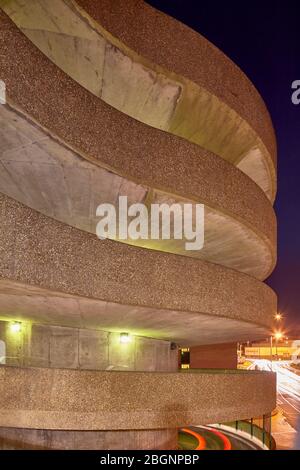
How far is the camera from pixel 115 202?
866 cm

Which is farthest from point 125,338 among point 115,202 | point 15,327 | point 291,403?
point 291,403

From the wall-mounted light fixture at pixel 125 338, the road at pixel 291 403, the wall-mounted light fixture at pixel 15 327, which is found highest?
the wall-mounted light fixture at pixel 15 327

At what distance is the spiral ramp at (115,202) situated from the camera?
248 inches

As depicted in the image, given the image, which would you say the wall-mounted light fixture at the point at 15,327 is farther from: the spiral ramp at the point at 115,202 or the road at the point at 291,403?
the road at the point at 291,403

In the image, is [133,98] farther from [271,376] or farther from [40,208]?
[271,376]

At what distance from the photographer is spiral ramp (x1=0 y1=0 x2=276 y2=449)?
20.6 feet

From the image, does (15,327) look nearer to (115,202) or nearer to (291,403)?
(115,202)

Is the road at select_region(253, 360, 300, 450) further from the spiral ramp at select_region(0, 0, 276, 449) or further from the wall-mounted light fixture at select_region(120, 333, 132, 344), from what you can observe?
the spiral ramp at select_region(0, 0, 276, 449)

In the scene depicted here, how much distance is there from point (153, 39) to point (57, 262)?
18.2 feet

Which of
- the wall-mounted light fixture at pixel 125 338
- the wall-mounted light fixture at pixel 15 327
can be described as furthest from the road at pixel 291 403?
the wall-mounted light fixture at pixel 15 327

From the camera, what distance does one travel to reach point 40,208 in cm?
893

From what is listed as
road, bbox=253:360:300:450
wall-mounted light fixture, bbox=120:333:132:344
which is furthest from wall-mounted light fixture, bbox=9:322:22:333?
road, bbox=253:360:300:450

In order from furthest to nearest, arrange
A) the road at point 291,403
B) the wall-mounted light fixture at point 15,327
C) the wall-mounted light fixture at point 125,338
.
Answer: the road at point 291,403, the wall-mounted light fixture at point 125,338, the wall-mounted light fixture at point 15,327

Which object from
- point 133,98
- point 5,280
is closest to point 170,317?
point 5,280
